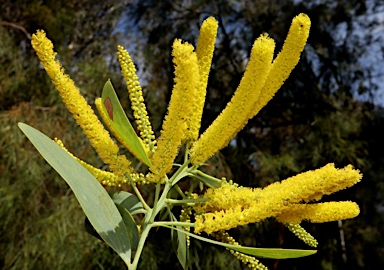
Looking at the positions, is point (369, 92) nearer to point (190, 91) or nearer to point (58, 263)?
point (58, 263)

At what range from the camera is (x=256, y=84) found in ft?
1.24

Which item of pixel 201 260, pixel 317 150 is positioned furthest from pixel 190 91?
pixel 317 150

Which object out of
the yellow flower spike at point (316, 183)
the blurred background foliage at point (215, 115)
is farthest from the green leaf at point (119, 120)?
the blurred background foliage at point (215, 115)

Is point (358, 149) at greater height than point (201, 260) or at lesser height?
greater

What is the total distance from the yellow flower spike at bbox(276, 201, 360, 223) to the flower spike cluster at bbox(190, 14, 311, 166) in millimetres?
82

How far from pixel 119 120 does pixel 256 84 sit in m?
0.11

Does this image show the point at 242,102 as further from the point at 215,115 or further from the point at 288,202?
the point at 215,115

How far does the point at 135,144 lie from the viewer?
374mm

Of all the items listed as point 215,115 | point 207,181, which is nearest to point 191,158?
point 207,181

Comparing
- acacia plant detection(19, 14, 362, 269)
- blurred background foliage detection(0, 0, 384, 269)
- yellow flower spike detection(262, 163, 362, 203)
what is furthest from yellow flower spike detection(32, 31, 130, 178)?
blurred background foliage detection(0, 0, 384, 269)

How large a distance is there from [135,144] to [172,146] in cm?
3

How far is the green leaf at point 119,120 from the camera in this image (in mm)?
372

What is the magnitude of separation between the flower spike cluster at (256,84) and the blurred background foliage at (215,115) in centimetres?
142

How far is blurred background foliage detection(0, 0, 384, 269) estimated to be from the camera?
1.77 meters
